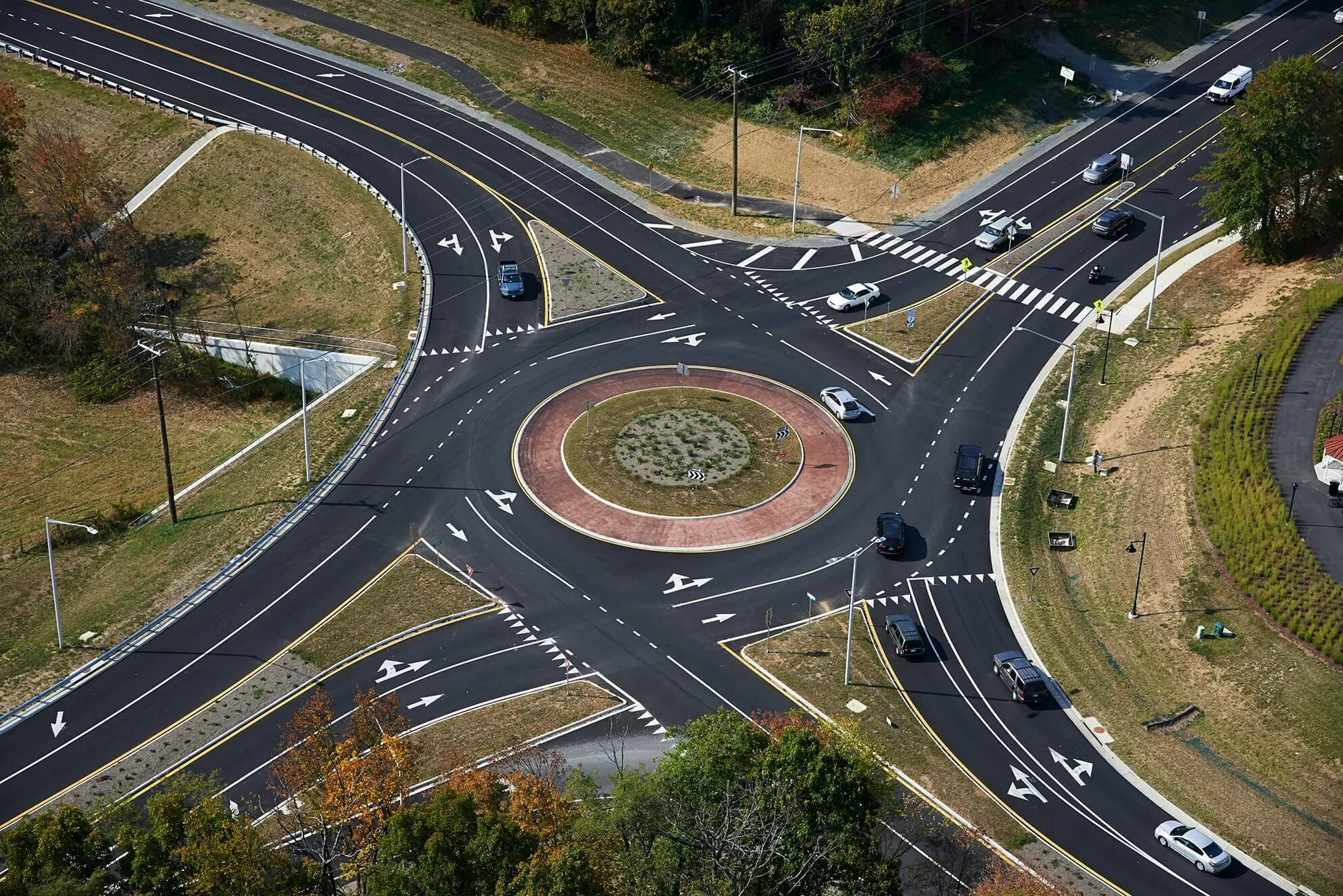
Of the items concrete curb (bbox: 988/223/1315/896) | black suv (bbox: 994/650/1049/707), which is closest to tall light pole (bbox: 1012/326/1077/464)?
concrete curb (bbox: 988/223/1315/896)

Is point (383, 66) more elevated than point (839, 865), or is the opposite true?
point (383, 66)

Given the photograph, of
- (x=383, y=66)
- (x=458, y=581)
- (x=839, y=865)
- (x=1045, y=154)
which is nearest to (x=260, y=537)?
(x=458, y=581)

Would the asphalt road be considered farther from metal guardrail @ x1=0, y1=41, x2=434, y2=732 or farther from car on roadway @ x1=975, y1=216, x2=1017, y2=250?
car on roadway @ x1=975, y1=216, x2=1017, y2=250

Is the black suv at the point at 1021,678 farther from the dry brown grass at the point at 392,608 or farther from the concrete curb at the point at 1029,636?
the dry brown grass at the point at 392,608

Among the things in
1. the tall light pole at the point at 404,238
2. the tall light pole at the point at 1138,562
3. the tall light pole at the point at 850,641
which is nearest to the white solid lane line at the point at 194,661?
the tall light pole at the point at 404,238

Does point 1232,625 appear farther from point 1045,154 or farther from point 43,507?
point 43,507
